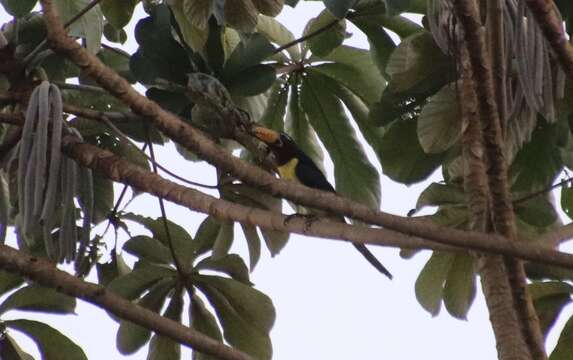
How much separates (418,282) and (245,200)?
687 mm

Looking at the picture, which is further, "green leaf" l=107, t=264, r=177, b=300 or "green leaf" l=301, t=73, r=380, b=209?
"green leaf" l=301, t=73, r=380, b=209

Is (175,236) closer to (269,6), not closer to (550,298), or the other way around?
(269,6)

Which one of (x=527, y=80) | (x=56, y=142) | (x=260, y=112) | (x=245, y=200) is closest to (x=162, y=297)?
(x=245, y=200)

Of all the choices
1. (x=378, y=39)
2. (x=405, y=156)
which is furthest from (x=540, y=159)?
(x=378, y=39)

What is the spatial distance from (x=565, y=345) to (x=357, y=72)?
1.25 metres

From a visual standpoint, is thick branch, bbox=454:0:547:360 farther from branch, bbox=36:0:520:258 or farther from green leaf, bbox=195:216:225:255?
green leaf, bbox=195:216:225:255

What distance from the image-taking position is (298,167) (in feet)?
13.0

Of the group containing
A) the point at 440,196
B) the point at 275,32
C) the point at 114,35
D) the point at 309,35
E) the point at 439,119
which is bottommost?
the point at 440,196

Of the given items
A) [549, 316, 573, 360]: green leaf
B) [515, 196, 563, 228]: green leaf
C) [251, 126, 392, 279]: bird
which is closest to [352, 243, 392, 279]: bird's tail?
[251, 126, 392, 279]: bird

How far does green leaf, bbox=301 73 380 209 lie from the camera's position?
3709 mm

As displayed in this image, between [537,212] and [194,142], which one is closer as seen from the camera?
[194,142]

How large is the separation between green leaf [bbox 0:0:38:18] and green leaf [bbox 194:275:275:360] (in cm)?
108

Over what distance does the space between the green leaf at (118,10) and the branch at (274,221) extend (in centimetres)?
80

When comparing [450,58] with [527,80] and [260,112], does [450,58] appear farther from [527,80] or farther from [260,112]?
[260,112]
